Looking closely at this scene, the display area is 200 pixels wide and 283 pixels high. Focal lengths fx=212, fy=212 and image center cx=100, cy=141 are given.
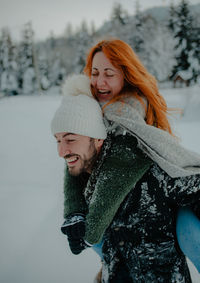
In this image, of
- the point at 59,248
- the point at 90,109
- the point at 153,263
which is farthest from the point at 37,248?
the point at 90,109

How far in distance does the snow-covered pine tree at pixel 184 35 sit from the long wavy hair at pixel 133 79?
22736 millimetres

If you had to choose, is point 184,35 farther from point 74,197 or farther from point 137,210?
point 137,210

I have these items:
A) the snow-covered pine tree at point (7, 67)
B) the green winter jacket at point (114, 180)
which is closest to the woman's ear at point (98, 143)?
the green winter jacket at point (114, 180)

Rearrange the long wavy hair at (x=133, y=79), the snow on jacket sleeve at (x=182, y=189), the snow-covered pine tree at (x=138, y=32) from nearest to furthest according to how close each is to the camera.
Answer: the snow on jacket sleeve at (x=182, y=189), the long wavy hair at (x=133, y=79), the snow-covered pine tree at (x=138, y=32)

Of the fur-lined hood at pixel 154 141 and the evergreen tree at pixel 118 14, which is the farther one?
the evergreen tree at pixel 118 14

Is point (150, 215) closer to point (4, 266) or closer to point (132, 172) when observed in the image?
point (132, 172)

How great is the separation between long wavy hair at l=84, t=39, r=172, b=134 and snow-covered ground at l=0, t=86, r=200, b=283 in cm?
36

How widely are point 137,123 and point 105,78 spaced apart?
1.42ft

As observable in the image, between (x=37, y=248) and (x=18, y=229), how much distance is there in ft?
1.50

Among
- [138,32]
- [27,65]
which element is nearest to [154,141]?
[138,32]

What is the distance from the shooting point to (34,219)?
2.90m

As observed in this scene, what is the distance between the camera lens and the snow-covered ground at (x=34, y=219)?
7.04ft

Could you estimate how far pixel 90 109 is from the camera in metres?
1.26

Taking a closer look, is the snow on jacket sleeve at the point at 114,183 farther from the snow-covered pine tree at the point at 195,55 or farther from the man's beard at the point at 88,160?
the snow-covered pine tree at the point at 195,55
